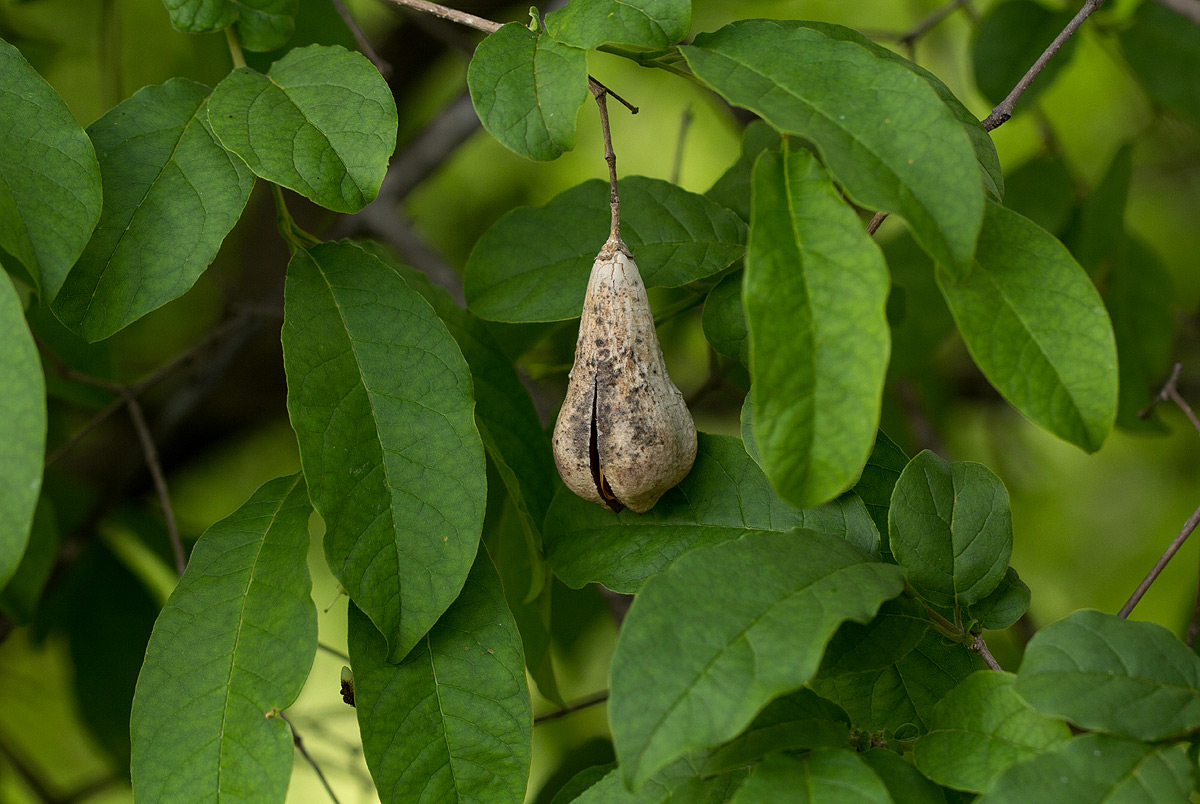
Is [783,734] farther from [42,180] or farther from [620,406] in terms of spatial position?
[42,180]

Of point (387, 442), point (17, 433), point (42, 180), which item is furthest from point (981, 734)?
point (42, 180)

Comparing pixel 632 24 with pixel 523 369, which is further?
pixel 523 369

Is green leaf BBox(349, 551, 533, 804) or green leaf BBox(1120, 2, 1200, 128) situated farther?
green leaf BBox(1120, 2, 1200, 128)

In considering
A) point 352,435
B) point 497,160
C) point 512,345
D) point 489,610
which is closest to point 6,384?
point 352,435

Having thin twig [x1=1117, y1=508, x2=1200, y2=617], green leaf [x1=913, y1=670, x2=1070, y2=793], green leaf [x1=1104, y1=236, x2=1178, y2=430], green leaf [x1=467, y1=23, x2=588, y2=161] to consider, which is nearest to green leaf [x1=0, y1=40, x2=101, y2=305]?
green leaf [x1=467, y1=23, x2=588, y2=161]

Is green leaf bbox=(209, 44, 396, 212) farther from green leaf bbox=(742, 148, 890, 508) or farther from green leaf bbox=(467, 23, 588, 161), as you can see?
green leaf bbox=(742, 148, 890, 508)

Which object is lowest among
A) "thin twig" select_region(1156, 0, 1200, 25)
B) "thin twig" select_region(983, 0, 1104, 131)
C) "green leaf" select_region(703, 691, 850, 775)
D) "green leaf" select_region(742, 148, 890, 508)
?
Result: "green leaf" select_region(703, 691, 850, 775)
